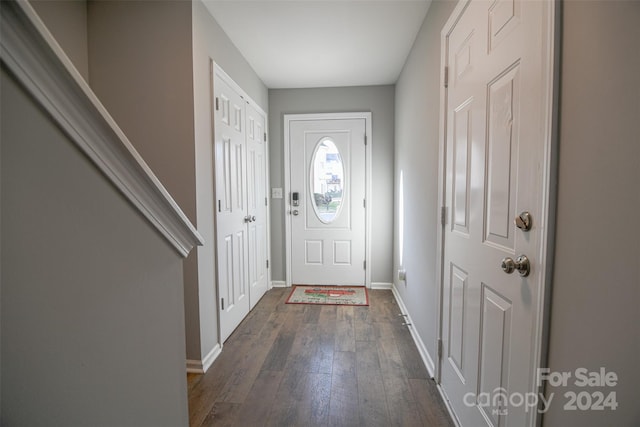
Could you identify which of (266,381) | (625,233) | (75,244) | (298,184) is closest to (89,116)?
(75,244)

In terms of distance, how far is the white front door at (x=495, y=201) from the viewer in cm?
86

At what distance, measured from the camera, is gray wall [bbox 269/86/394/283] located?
3404 mm

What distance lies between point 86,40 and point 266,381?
2.54 metres

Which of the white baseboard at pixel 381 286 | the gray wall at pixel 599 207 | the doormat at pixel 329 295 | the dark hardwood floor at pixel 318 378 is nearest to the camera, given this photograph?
the gray wall at pixel 599 207

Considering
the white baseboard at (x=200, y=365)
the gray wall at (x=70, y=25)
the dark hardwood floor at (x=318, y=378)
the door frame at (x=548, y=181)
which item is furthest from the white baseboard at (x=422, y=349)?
the gray wall at (x=70, y=25)

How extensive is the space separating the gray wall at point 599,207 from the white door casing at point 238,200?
1974mm

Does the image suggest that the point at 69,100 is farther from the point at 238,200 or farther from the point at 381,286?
the point at 381,286

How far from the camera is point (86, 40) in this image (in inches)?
74.5

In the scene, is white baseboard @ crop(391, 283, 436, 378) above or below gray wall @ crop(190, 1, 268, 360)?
below

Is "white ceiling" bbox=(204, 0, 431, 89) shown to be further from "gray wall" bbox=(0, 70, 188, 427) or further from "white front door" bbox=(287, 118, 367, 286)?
"gray wall" bbox=(0, 70, 188, 427)

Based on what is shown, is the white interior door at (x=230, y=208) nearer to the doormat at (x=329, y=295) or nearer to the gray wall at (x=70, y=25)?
the doormat at (x=329, y=295)

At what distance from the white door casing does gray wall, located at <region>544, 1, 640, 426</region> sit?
1.97 meters

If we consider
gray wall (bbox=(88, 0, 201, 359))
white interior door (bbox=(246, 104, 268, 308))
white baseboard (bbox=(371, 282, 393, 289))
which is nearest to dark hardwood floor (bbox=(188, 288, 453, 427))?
gray wall (bbox=(88, 0, 201, 359))

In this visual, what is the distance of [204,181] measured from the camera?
1965mm
